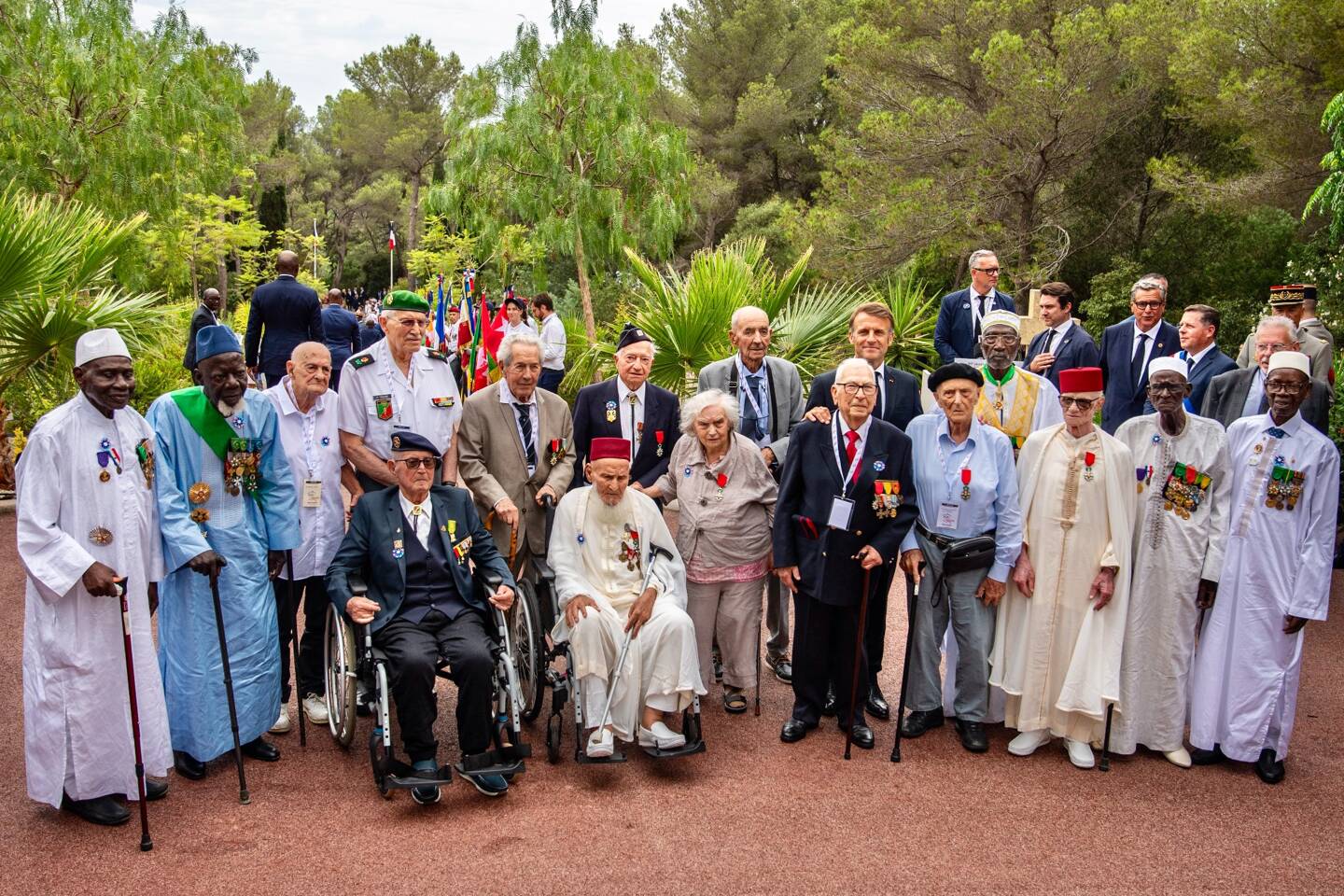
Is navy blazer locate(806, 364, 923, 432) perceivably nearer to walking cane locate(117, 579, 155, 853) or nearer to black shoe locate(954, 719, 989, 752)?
black shoe locate(954, 719, 989, 752)

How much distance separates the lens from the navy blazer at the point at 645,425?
5891mm

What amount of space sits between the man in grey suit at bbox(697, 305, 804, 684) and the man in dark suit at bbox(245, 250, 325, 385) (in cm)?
432

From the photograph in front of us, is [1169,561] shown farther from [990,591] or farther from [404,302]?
[404,302]

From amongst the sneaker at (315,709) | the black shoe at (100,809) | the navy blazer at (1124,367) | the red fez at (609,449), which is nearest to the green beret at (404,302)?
the red fez at (609,449)

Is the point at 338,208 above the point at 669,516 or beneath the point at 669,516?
above

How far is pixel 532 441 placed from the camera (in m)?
5.71

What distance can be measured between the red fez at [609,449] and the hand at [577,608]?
2.25 ft

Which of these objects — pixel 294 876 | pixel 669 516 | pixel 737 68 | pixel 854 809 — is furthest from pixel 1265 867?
pixel 737 68

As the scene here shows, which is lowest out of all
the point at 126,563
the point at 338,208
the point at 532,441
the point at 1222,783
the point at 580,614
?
the point at 1222,783

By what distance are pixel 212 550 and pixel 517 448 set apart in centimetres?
167

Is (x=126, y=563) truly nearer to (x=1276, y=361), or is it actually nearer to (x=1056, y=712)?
(x=1056, y=712)

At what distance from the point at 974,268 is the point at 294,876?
5396 millimetres

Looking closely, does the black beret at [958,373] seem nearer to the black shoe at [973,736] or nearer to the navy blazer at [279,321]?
the black shoe at [973,736]

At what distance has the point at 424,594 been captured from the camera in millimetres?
4836
